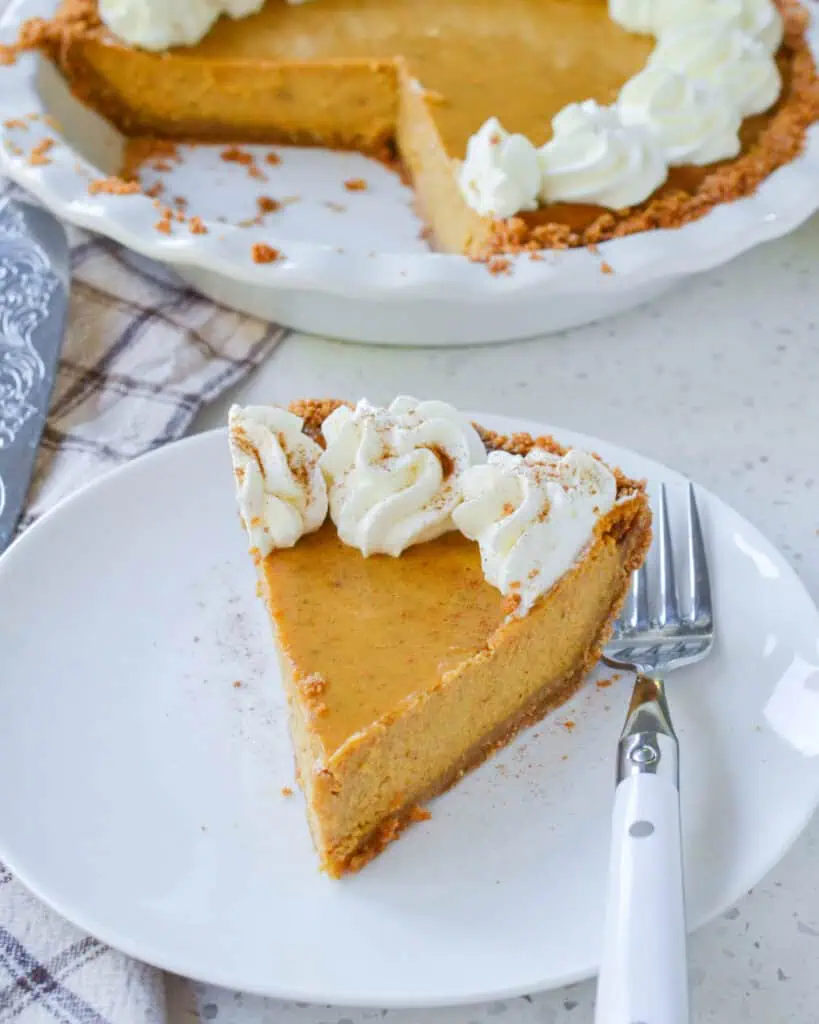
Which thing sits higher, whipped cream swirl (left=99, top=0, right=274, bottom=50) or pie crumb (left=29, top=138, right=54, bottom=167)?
whipped cream swirl (left=99, top=0, right=274, bottom=50)

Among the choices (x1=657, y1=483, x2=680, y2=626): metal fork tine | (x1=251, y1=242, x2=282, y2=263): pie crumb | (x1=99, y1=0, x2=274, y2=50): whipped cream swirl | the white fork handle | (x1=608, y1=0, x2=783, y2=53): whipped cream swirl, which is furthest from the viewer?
(x1=99, y1=0, x2=274, y2=50): whipped cream swirl

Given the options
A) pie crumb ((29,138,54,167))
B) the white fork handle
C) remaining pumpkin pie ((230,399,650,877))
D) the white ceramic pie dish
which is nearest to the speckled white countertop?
the white ceramic pie dish

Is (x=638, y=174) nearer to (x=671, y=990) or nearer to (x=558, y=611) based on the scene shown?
(x=558, y=611)

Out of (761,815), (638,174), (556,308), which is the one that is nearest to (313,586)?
(761,815)

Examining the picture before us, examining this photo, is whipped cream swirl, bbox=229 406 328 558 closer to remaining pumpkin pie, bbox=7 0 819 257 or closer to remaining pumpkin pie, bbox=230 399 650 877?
remaining pumpkin pie, bbox=230 399 650 877

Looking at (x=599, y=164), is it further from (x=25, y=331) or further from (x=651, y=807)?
(x=651, y=807)

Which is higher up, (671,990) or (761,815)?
(671,990)

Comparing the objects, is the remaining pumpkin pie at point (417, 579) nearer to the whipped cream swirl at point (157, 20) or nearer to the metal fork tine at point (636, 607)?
the metal fork tine at point (636, 607)
